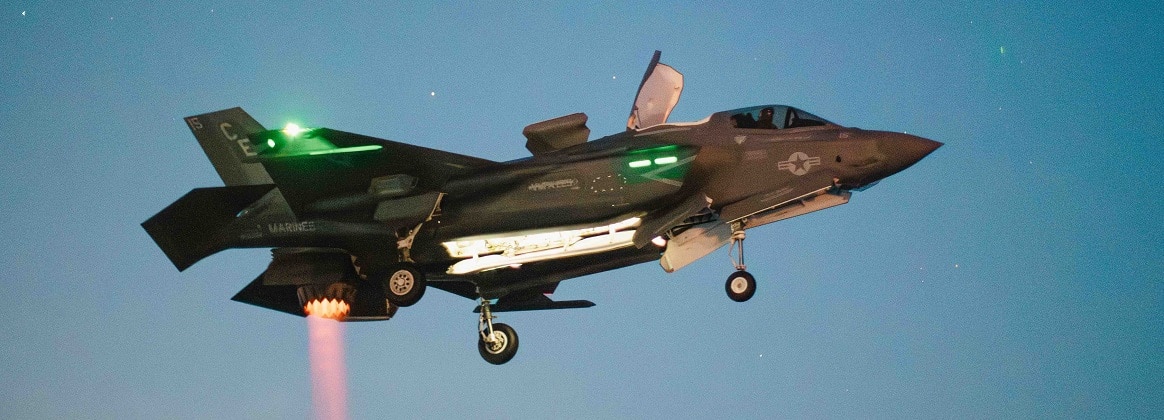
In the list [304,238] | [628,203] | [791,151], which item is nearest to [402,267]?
[304,238]

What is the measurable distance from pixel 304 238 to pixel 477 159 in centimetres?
327

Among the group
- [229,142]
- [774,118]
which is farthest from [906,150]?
[229,142]

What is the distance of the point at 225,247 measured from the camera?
25562 millimetres

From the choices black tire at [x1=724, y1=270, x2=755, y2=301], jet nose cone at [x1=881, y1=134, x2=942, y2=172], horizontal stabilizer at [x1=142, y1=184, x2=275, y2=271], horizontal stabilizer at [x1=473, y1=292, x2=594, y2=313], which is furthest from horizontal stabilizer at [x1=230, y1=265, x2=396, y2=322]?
jet nose cone at [x1=881, y1=134, x2=942, y2=172]

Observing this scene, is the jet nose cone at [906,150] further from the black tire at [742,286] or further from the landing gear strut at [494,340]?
the landing gear strut at [494,340]

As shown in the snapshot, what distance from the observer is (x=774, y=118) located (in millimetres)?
24328

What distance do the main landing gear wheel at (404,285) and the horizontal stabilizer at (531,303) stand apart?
358cm

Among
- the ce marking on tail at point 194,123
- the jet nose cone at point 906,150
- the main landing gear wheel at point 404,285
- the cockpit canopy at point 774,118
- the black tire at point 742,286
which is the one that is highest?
the ce marking on tail at point 194,123

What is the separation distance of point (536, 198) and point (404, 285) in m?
2.80

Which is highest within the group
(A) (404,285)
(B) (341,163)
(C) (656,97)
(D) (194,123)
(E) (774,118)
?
(D) (194,123)

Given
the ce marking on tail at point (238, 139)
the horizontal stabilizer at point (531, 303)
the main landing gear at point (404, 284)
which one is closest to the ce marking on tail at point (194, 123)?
the ce marking on tail at point (238, 139)

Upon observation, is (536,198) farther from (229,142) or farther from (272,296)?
(229,142)

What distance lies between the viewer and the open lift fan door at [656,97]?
83.6 ft

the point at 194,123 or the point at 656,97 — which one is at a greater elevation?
the point at 194,123
